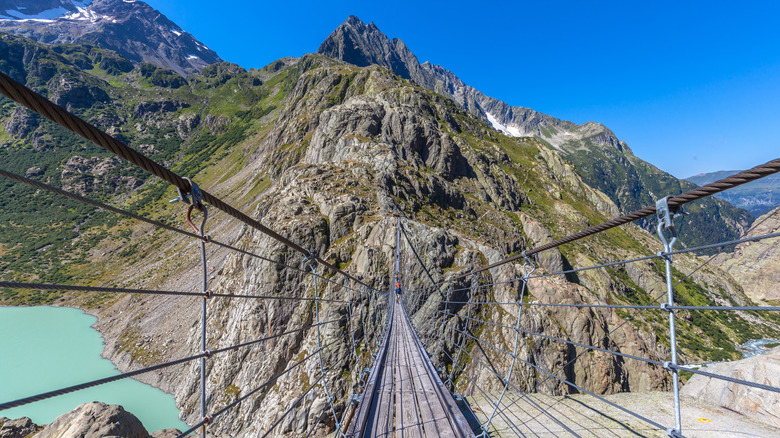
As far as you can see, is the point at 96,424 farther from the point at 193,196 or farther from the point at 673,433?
the point at 673,433

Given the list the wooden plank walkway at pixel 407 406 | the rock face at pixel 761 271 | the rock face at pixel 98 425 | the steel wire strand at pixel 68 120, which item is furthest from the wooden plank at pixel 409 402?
the rock face at pixel 761 271

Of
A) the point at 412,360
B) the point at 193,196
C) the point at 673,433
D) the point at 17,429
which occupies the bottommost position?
the point at 17,429

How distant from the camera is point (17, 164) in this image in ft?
306

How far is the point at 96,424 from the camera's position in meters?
7.14

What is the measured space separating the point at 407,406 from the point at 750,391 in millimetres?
13802

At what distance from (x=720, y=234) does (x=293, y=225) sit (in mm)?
240551

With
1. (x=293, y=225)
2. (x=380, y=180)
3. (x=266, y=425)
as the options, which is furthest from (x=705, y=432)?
(x=380, y=180)

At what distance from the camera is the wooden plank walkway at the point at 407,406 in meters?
3.45

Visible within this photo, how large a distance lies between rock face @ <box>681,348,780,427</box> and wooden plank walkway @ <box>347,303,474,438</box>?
11.7 m

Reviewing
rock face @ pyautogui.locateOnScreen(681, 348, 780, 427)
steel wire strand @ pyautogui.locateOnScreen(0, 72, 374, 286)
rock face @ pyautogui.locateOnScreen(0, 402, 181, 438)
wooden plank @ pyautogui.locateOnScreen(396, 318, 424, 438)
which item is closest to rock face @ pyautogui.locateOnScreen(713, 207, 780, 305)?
rock face @ pyautogui.locateOnScreen(681, 348, 780, 427)

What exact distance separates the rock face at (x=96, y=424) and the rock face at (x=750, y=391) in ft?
57.5

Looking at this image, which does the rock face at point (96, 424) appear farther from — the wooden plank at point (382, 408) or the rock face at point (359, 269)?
the wooden plank at point (382, 408)

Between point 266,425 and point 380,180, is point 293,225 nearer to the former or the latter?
point 380,180

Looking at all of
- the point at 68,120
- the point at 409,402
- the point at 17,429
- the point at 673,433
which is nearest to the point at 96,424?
the point at 17,429
